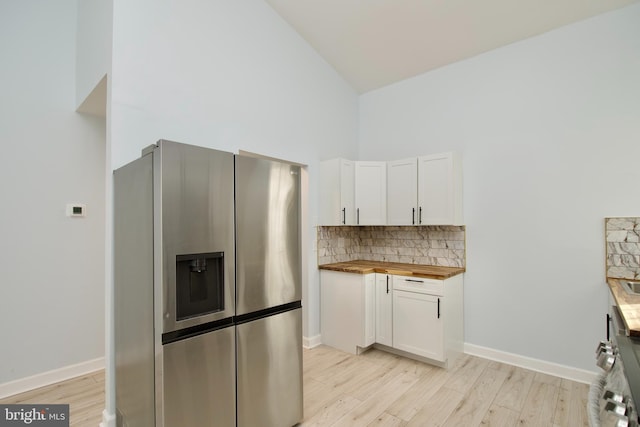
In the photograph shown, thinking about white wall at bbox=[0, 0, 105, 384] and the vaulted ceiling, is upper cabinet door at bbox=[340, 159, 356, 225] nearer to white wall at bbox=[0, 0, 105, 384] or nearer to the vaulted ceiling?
the vaulted ceiling

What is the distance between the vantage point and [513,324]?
3162mm

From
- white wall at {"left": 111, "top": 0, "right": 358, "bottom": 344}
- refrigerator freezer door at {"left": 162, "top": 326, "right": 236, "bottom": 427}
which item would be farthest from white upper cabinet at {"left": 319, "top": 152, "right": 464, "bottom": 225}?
refrigerator freezer door at {"left": 162, "top": 326, "right": 236, "bottom": 427}

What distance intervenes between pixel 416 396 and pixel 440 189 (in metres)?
1.93

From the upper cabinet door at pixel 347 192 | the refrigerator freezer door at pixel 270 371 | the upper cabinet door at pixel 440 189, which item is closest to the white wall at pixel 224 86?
the upper cabinet door at pixel 347 192

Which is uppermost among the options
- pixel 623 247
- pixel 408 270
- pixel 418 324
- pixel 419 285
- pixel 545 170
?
pixel 545 170

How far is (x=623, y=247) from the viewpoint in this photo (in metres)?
2.62

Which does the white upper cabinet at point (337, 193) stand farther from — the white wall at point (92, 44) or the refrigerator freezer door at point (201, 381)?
the white wall at point (92, 44)

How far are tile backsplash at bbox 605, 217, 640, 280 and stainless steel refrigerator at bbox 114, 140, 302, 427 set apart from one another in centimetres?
256

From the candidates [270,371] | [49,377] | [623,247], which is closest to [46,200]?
[49,377]

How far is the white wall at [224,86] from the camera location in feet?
7.55

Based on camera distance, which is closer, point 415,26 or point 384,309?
point 415,26

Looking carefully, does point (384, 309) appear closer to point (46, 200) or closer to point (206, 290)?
point (206, 290)

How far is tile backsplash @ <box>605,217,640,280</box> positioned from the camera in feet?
8.43

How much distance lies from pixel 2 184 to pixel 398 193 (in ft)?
11.9
